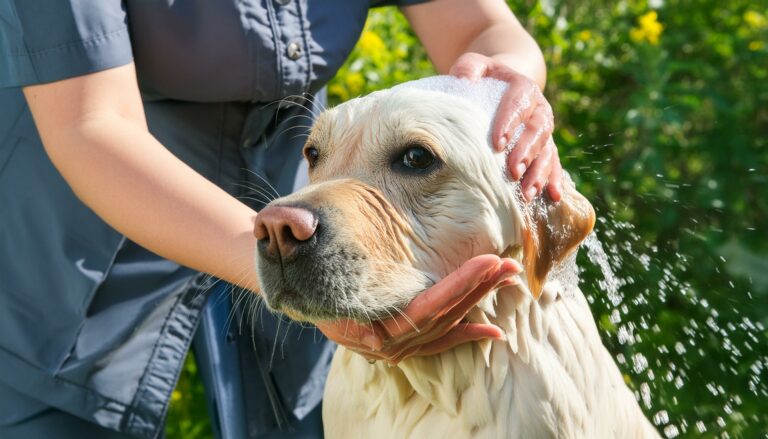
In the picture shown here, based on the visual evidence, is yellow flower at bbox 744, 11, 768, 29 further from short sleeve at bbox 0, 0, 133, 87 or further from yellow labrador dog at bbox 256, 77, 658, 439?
short sleeve at bbox 0, 0, 133, 87

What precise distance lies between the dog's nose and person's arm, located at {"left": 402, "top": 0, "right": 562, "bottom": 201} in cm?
39

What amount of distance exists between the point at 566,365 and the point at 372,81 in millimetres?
2134

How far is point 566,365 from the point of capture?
5.97ft

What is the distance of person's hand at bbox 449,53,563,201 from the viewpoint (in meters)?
1.75

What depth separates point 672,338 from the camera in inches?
111

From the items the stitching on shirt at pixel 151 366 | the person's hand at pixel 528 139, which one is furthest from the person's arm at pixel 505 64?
the stitching on shirt at pixel 151 366

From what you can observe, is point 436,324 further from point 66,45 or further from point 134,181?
point 66,45

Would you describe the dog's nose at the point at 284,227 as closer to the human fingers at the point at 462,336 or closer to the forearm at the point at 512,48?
the human fingers at the point at 462,336

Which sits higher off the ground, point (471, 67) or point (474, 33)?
point (471, 67)

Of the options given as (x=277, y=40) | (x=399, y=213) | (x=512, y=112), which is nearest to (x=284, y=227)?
(x=399, y=213)

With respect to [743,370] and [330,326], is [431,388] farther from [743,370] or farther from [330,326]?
[743,370]

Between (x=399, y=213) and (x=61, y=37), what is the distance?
74 centimetres

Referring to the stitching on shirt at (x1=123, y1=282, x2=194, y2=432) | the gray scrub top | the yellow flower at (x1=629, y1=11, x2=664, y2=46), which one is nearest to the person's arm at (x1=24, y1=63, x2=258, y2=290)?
the gray scrub top

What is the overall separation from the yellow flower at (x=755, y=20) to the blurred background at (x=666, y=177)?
0.5 inches
